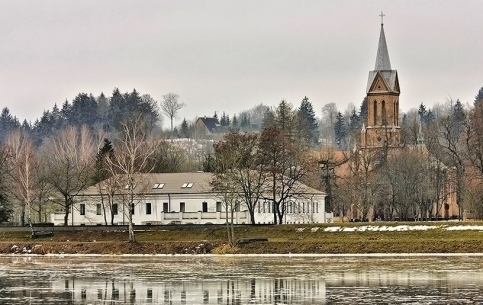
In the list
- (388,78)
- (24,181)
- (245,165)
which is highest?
(388,78)

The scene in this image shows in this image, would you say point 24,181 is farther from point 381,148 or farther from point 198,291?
point 381,148

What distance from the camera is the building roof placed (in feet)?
349

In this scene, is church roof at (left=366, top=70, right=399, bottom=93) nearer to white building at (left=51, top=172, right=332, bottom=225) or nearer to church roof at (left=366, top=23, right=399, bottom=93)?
church roof at (left=366, top=23, right=399, bottom=93)

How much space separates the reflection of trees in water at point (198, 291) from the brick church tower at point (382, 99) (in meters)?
116

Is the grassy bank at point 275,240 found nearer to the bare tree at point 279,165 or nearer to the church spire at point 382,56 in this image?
the bare tree at point 279,165

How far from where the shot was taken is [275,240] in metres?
82.1

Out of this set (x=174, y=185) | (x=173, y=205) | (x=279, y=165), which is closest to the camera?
(x=279, y=165)

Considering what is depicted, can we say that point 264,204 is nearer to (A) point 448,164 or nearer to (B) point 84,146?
(A) point 448,164

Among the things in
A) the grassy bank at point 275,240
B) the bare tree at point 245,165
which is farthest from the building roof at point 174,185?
the grassy bank at point 275,240

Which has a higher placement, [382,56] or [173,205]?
[382,56]

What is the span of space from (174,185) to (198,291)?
60.5 meters

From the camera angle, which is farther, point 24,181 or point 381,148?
point 381,148

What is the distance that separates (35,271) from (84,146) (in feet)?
326

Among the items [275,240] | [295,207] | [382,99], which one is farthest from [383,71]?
[275,240]
